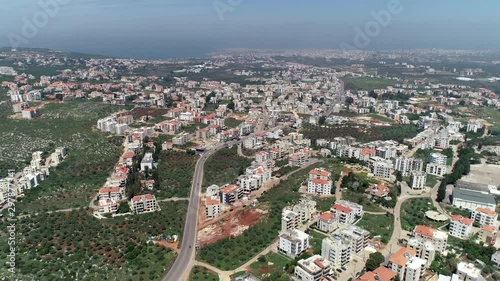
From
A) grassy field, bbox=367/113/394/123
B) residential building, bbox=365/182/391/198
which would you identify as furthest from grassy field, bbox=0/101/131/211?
grassy field, bbox=367/113/394/123

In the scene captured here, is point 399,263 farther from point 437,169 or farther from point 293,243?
point 437,169

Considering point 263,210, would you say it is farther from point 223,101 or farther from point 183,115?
point 223,101

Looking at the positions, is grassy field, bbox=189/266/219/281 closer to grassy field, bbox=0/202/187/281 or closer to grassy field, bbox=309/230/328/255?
grassy field, bbox=0/202/187/281

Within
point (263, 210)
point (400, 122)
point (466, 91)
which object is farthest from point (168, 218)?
point (466, 91)

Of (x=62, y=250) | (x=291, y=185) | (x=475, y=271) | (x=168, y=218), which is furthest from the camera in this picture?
(x=291, y=185)

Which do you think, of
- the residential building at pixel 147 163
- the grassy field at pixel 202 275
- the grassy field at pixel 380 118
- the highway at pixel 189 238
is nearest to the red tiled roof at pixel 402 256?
the grassy field at pixel 202 275

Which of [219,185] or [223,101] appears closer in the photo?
[219,185]
